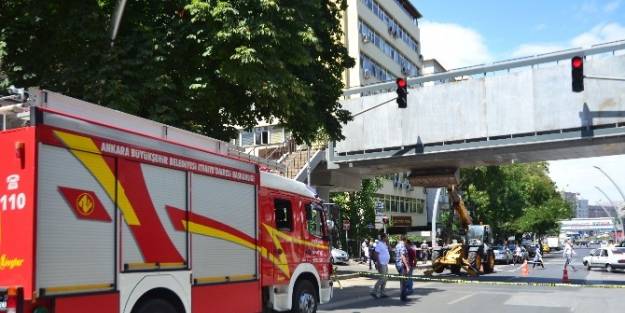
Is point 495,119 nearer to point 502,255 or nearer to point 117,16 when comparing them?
point 117,16

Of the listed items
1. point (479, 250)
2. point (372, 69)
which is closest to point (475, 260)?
point (479, 250)

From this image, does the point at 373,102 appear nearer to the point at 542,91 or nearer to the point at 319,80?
the point at 542,91

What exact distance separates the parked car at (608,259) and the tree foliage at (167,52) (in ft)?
82.6

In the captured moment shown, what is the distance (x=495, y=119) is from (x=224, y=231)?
17.1m

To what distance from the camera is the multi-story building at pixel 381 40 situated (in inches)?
1880

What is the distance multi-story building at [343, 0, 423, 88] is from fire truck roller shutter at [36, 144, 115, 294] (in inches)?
1331

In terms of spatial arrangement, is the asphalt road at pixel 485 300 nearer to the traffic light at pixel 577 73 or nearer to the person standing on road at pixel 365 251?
the traffic light at pixel 577 73

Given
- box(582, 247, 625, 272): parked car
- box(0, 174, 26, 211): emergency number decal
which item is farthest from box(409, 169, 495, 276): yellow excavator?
box(0, 174, 26, 211): emergency number decal

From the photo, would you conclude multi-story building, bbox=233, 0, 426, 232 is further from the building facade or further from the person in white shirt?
the person in white shirt

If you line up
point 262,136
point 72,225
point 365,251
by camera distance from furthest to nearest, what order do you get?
point 262,136
point 365,251
point 72,225

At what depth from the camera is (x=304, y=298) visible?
11.5 metres

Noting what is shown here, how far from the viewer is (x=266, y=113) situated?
56.6ft

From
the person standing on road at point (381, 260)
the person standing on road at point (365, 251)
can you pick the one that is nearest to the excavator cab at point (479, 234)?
the person standing on road at point (365, 251)

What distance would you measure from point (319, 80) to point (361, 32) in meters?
32.2
